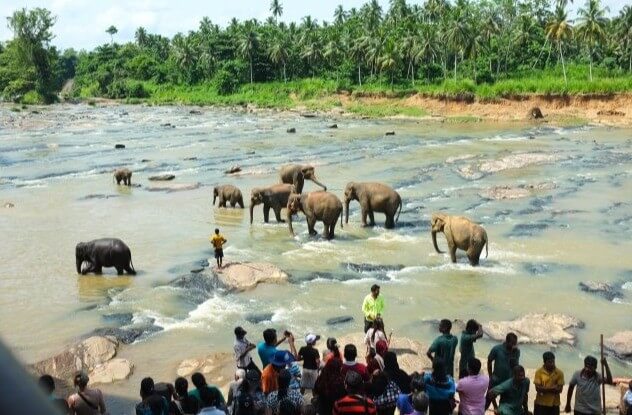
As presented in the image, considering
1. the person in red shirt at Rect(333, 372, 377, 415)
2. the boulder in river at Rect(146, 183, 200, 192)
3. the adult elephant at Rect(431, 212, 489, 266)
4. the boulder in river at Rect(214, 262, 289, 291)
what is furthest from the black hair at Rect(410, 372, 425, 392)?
the boulder in river at Rect(146, 183, 200, 192)

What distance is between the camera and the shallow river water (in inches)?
485

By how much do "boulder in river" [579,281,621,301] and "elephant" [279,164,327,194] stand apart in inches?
420

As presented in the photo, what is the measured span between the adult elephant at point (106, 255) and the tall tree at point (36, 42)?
8125cm

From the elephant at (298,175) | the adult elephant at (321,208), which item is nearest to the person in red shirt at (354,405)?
the adult elephant at (321,208)

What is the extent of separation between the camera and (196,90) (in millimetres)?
96438

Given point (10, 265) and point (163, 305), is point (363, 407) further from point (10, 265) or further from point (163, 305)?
point (10, 265)

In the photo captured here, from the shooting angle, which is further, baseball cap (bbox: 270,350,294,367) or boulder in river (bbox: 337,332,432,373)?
boulder in river (bbox: 337,332,432,373)

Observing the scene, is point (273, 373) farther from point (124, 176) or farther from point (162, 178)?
point (162, 178)

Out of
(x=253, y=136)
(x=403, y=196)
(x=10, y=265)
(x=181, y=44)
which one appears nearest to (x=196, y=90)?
(x=181, y=44)

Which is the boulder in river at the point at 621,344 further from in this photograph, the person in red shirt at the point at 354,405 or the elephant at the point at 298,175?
the elephant at the point at 298,175

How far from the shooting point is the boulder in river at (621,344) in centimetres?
1042

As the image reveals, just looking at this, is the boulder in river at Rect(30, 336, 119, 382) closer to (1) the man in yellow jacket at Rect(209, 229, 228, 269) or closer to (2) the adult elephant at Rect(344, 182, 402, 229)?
(1) the man in yellow jacket at Rect(209, 229, 228, 269)

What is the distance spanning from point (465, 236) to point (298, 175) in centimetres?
922

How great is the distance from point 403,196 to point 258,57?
70.0m
